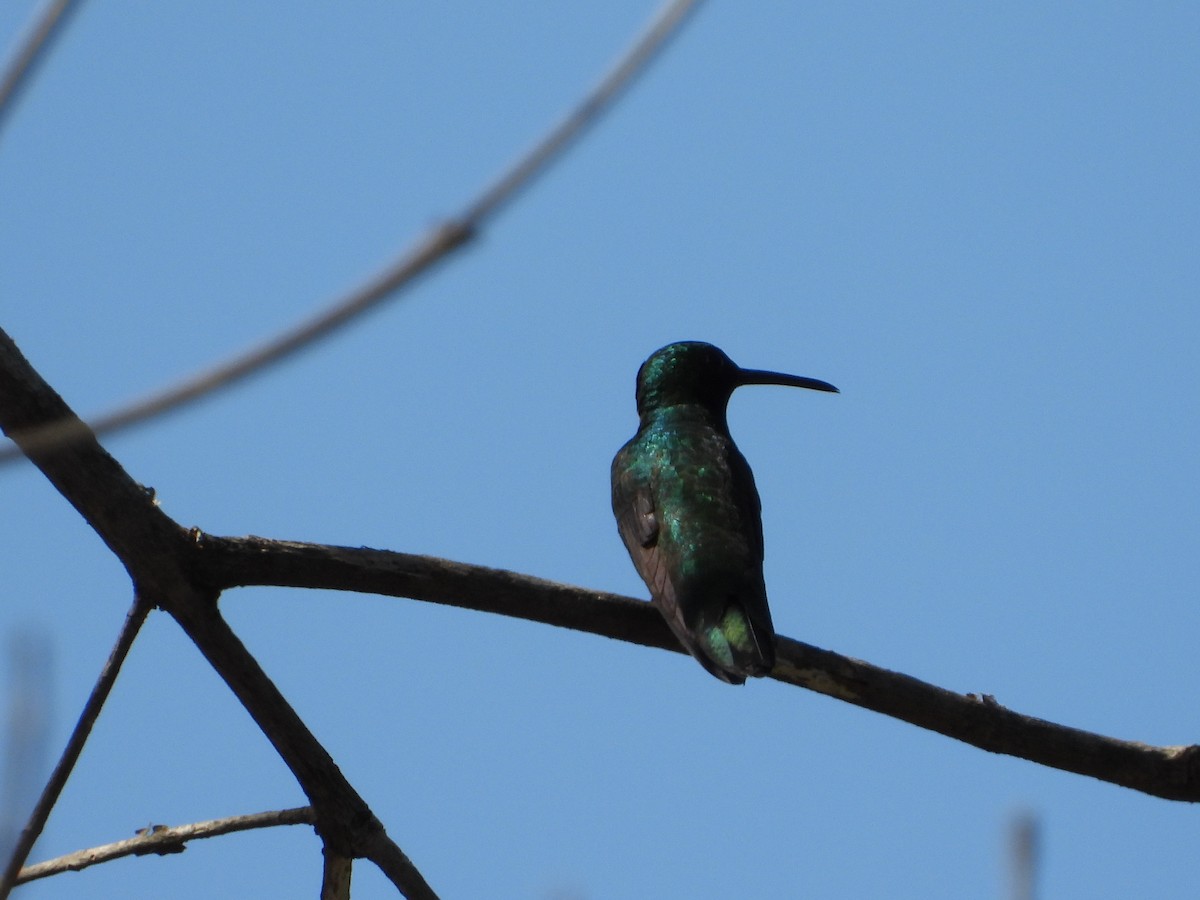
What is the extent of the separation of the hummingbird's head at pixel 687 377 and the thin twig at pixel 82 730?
11.4 ft

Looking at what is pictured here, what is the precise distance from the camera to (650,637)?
4.63 metres

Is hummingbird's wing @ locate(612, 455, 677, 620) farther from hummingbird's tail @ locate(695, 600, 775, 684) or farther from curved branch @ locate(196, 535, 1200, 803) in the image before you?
curved branch @ locate(196, 535, 1200, 803)

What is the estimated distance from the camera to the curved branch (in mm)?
4004

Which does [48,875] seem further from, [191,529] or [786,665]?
[786,665]

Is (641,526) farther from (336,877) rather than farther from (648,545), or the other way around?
(336,877)

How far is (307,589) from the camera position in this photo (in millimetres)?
4090

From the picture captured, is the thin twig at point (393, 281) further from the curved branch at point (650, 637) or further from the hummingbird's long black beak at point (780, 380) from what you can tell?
the hummingbird's long black beak at point (780, 380)

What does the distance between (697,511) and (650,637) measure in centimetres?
104

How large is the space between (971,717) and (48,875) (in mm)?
2491

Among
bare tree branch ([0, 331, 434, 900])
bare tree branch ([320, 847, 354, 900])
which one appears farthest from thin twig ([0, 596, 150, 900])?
bare tree branch ([320, 847, 354, 900])

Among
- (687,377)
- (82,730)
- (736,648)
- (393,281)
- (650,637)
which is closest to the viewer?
(393,281)

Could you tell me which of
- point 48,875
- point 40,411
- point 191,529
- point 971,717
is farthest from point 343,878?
point 971,717

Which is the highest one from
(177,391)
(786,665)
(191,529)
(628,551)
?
(628,551)

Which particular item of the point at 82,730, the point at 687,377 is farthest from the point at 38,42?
the point at 687,377
